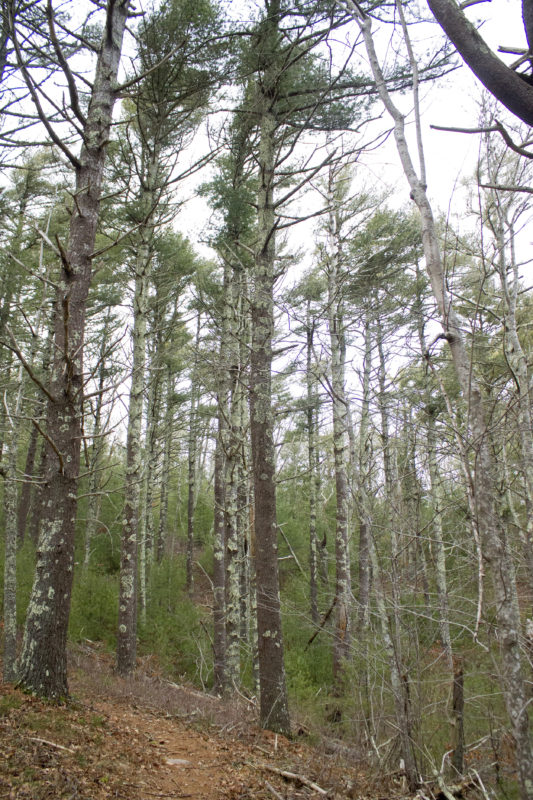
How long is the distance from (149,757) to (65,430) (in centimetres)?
283

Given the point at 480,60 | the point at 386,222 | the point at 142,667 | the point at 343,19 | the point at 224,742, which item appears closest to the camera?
the point at 480,60

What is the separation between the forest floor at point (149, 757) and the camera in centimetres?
294

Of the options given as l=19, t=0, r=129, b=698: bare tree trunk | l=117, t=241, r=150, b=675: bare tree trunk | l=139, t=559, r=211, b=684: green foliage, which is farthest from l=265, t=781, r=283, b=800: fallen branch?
l=139, t=559, r=211, b=684: green foliage

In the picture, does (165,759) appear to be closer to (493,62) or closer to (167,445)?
(493,62)

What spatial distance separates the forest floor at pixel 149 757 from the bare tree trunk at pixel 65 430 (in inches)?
13.5

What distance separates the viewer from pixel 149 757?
12.6 feet

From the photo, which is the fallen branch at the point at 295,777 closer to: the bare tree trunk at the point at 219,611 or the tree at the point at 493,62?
the tree at the point at 493,62

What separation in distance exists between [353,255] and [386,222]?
4.36 feet

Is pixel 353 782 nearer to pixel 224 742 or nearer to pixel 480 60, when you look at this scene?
pixel 224 742

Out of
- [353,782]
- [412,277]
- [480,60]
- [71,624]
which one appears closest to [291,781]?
[353,782]

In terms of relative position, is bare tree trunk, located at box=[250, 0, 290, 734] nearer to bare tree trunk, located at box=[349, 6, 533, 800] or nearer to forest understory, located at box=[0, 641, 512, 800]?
forest understory, located at box=[0, 641, 512, 800]

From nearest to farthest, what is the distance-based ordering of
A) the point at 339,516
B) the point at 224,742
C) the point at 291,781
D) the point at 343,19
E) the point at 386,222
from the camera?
the point at 291,781 < the point at 224,742 < the point at 343,19 < the point at 339,516 < the point at 386,222

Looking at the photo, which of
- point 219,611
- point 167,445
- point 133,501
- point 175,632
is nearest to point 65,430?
point 133,501

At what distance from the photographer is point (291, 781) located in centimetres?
394
